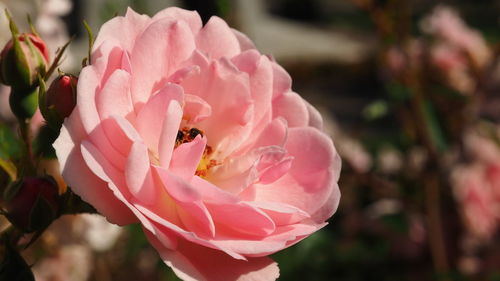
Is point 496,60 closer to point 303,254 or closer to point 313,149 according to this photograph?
point 303,254

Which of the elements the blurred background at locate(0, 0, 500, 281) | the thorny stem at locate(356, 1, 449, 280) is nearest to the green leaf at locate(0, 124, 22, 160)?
→ the blurred background at locate(0, 0, 500, 281)

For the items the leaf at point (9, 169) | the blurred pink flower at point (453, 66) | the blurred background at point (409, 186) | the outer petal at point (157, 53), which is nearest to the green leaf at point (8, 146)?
the leaf at point (9, 169)

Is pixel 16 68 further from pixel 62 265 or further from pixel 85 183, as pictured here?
pixel 62 265

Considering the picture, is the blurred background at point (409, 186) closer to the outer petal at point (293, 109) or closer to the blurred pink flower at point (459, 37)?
the blurred pink flower at point (459, 37)

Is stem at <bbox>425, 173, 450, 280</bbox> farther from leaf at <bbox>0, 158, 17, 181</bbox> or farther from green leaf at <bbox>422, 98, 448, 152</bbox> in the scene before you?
leaf at <bbox>0, 158, 17, 181</bbox>

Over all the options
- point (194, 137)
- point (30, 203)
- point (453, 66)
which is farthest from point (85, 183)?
point (453, 66)

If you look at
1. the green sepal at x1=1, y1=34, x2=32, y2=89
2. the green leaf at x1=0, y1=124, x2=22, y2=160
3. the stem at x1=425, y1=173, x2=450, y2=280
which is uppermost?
the green sepal at x1=1, y1=34, x2=32, y2=89
